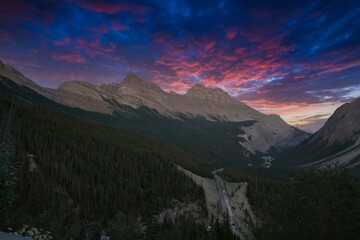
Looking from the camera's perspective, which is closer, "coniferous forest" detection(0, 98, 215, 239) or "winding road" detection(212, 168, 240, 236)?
"coniferous forest" detection(0, 98, 215, 239)

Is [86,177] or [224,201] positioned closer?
[86,177]

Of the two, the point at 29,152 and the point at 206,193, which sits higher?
the point at 29,152

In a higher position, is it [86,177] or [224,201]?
[86,177]

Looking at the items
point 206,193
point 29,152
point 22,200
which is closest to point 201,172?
point 206,193

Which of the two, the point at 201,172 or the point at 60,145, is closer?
the point at 60,145

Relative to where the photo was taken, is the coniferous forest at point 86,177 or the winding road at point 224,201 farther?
the winding road at point 224,201

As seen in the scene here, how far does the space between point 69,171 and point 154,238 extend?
55.2 m

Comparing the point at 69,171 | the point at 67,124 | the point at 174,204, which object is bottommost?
the point at 174,204

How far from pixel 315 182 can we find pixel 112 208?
84429 mm

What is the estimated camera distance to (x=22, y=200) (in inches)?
3305

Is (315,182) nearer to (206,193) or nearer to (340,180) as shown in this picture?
(340,180)

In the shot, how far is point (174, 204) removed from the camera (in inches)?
4818

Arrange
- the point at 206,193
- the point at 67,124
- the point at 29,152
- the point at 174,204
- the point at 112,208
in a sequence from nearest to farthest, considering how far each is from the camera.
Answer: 1. the point at 112,208
2. the point at 29,152
3. the point at 174,204
4. the point at 206,193
5. the point at 67,124

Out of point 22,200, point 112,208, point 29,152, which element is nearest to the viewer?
point 22,200
